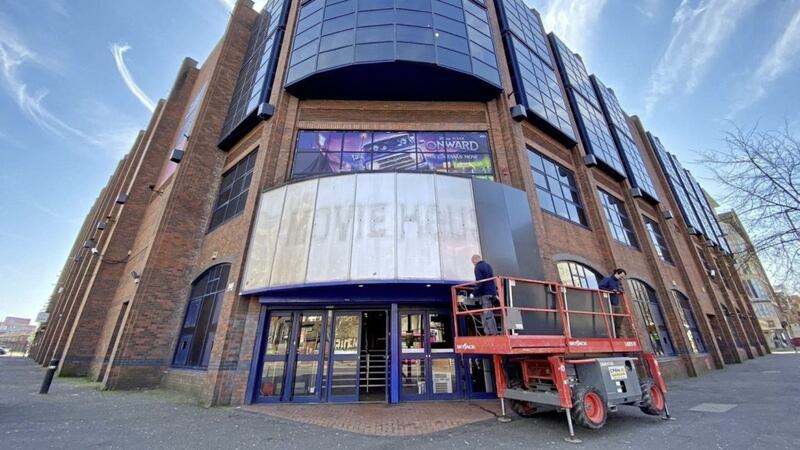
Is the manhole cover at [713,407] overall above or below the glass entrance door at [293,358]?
below

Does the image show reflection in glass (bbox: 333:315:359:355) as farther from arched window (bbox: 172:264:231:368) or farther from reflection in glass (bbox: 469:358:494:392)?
arched window (bbox: 172:264:231:368)

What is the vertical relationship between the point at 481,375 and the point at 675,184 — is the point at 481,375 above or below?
below

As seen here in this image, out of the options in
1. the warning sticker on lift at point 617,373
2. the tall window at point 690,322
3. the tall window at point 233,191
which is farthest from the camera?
the tall window at point 690,322

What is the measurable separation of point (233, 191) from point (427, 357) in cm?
1012

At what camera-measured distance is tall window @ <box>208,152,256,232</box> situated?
41.0 feet

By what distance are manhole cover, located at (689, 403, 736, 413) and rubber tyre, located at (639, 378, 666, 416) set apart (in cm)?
145

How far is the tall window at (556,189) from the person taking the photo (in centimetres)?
1282

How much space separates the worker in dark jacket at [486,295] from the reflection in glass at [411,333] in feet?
10.1

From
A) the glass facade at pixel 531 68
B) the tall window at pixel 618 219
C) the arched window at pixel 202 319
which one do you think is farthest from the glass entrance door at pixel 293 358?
the tall window at pixel 618 219

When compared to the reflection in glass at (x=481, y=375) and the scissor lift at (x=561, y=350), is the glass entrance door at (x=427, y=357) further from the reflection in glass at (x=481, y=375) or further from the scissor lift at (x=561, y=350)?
the scissor lift at (x=561, y=350)

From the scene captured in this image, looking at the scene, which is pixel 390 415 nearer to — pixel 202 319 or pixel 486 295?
pixel 486 295

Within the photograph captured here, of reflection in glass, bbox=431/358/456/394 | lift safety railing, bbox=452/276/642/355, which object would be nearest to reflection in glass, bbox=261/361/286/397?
reflection in glass, bbox=431/358/456/394

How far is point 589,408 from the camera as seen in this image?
5.95 m

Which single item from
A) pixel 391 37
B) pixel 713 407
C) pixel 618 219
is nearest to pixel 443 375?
pixel 713 407
